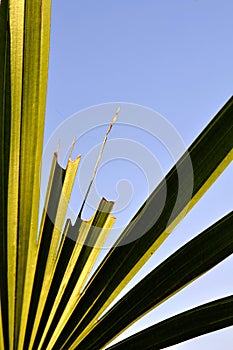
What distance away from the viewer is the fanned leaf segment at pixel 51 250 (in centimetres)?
106

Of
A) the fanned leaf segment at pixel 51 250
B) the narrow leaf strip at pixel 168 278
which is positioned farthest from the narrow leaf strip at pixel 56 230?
the narrow leaf strip at pixel 168 278

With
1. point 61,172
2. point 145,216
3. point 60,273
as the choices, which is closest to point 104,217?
point 61,172

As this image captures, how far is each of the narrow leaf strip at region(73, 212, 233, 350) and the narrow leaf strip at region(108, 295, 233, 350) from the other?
5 cm

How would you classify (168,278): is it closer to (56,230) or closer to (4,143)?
(56,230)

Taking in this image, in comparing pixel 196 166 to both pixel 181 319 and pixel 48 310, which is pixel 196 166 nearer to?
pixel 181 319

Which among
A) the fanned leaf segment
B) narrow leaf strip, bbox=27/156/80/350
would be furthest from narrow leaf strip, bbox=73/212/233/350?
narrow leaf strip, bbox=27/156/80/350

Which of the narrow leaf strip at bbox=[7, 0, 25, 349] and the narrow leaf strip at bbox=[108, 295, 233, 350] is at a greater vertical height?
the narrow leaf strip at bbox=[7, 0, 25, 349]

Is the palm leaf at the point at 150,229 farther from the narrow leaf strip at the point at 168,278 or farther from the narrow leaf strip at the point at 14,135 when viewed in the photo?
the narrow leaf strip at the point at 14,135

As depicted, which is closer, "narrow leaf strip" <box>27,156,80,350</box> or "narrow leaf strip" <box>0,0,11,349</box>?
"narrow leaf strip" <box>0,0,11,349</box>

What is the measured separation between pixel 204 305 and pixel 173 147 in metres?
0.42

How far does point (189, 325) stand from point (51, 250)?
1.30 ft

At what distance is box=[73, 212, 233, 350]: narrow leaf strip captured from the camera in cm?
111

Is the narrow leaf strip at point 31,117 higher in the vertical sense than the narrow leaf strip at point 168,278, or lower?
higher

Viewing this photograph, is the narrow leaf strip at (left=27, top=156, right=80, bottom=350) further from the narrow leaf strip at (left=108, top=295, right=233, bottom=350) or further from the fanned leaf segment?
the narrow leaf strip at (left=108, top=295, right=233, bottom=350)
